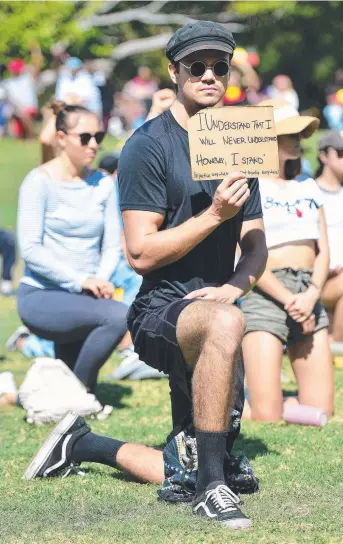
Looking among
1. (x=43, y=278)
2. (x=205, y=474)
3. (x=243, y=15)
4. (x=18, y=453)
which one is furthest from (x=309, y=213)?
(x=243, y=15)

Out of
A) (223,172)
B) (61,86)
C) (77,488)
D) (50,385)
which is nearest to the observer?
(223,172)

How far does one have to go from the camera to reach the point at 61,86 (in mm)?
26906

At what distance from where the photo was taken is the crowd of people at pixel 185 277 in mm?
4852

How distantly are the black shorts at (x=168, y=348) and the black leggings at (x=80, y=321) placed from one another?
2073mm

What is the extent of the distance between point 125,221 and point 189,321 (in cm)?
59

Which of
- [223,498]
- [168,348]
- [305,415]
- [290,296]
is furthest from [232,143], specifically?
[305,415]

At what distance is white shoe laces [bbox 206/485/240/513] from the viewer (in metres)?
4.67

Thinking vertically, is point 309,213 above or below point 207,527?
above

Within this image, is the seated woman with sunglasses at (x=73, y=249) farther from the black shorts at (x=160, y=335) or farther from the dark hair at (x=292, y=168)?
the black shorts at (x=160, y=335)

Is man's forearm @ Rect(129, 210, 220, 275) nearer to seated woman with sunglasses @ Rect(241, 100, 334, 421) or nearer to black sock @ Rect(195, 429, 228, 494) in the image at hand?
black sock @ Rect(195, 429, 228, 494)

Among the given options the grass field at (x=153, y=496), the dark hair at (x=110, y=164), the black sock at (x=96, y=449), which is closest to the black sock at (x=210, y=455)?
the grass field at (x=153, y=496)

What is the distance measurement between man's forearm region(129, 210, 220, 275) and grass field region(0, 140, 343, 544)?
109 centimetres

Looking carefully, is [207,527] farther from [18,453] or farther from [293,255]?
[293,255]

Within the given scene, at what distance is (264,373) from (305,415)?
364mm
